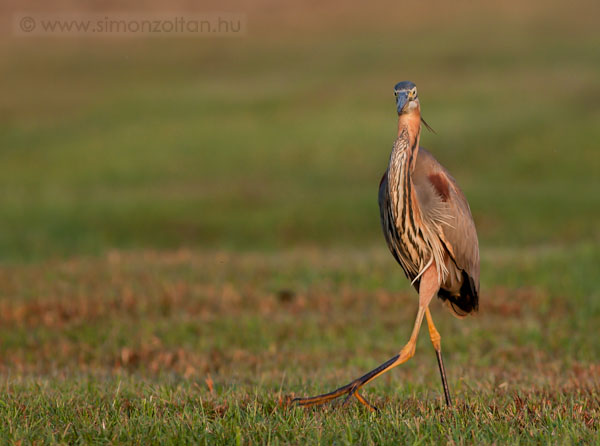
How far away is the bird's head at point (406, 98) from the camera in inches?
200

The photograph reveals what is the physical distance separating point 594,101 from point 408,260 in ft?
93.8

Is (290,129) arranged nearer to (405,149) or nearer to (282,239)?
(282,239)

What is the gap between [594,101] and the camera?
31516 mm

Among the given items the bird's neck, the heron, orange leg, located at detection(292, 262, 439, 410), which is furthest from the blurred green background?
the bird's neck

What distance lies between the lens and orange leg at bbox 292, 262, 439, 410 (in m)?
4.98

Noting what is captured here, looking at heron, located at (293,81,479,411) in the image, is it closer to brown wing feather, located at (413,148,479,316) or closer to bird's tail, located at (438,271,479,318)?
brown wing feather, located at (413,148,479,316)

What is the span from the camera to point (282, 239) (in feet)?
61.9

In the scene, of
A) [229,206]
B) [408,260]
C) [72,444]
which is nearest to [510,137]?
[229,206]

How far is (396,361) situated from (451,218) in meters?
0.99

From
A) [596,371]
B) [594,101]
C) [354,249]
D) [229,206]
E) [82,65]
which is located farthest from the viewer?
[82,65]

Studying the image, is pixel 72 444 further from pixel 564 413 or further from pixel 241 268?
pixel 241 268

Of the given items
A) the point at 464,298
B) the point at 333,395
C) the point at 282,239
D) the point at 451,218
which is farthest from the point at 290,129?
the point at 333,395

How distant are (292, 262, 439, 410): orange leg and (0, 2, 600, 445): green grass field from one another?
0.16 meters

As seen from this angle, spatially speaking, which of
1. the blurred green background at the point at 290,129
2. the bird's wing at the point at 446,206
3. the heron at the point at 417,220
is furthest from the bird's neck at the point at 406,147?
the blurred green background at the point at 290,129
